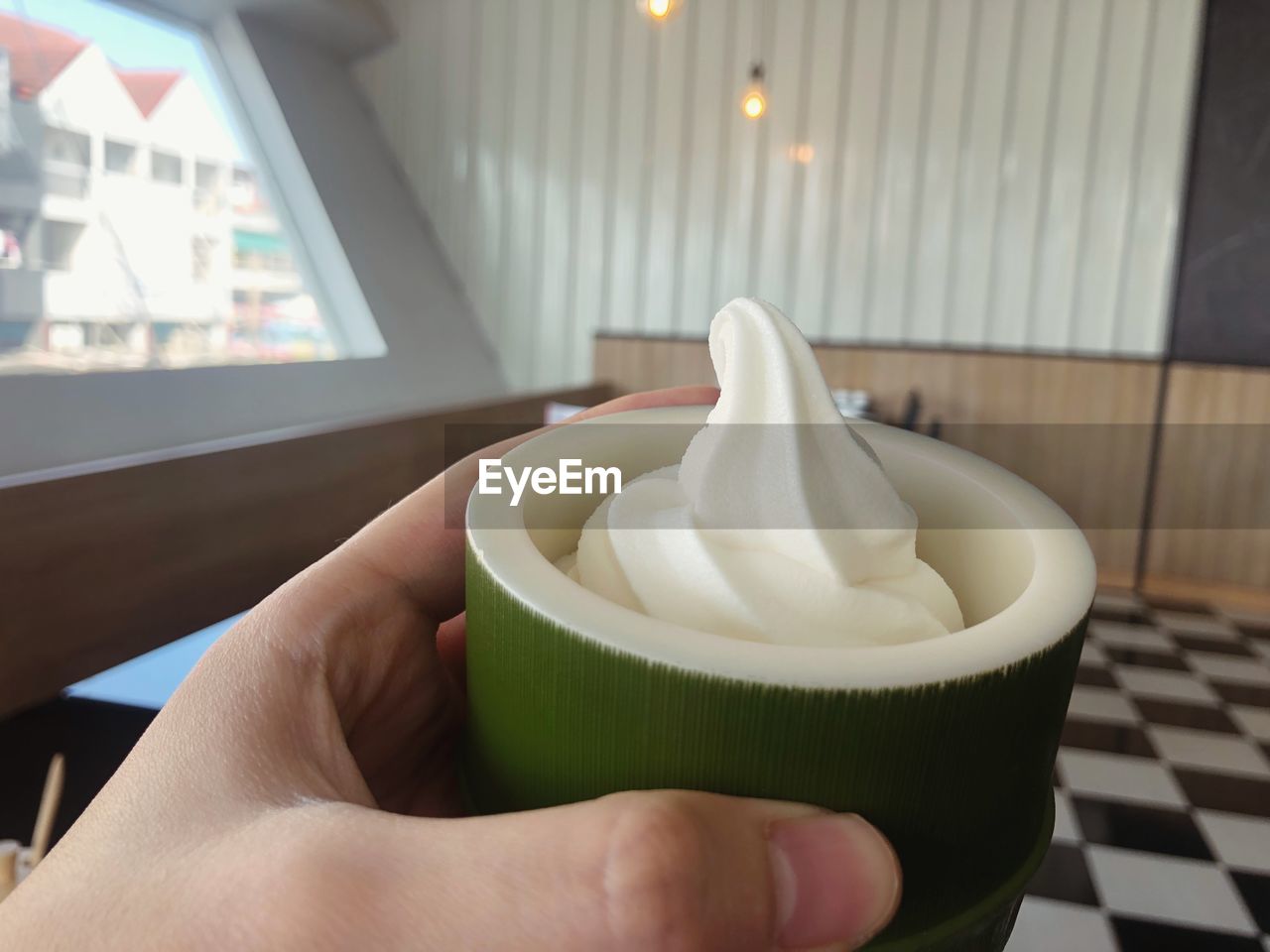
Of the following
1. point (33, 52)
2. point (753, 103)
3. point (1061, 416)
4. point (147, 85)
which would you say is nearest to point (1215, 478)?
point (1061, 416)

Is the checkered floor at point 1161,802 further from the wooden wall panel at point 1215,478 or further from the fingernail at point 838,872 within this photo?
the fingernail at point 838,872

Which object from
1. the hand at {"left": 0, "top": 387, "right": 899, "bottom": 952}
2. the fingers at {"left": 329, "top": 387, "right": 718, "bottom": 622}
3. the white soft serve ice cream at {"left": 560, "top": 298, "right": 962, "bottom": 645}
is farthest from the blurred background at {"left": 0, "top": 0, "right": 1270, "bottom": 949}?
the white soft serve ice cream at {"left": 560, "top": 298, "right": 962, "bottom": 645}

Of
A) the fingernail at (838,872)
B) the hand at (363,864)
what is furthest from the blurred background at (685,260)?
the fingernail at (838,872)

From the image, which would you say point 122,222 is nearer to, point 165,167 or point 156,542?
point 165,167

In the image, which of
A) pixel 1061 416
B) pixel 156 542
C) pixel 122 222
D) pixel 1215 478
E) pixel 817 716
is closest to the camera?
pixel 817 716

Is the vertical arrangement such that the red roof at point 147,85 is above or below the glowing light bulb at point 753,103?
below

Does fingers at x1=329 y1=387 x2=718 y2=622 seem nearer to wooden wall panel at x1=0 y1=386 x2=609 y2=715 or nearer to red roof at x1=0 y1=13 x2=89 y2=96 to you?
wooden wall panel at x1=0 y1=386 x2=609 y2=715

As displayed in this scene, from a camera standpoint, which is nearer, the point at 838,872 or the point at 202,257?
the point at 838,872

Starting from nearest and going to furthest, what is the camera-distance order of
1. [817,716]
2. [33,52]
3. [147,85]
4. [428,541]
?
1. [817,716]
2. [428,541]
3. [33,52]
4. [147,85]
